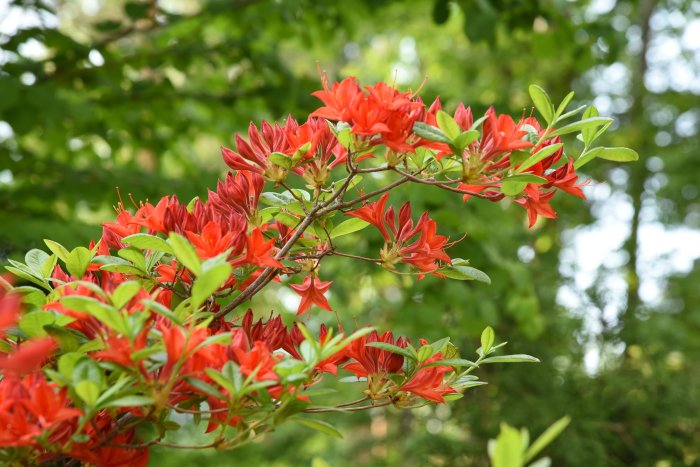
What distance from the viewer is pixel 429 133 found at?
2.99 feet

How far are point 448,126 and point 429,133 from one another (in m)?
0.03

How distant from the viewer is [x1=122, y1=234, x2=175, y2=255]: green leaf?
0.94 metres

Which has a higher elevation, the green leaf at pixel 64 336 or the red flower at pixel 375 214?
the red flower at pixel 375 214

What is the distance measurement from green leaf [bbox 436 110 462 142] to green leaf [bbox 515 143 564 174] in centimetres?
10

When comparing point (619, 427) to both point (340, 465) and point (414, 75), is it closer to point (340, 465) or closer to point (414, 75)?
point (340, 465)

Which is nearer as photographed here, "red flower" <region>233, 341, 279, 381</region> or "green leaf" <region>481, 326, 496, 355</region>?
"red flower" <region>233, 341, 279, 381</region>

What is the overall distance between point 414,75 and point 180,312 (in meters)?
6.75

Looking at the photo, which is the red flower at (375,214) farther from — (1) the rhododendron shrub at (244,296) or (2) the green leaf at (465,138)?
(2) the green leaf at (465,138)


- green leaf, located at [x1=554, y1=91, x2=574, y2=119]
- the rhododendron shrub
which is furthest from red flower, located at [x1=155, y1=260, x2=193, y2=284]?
green leaf, located at [x1=554, y1=91, x2=574, y2=119]

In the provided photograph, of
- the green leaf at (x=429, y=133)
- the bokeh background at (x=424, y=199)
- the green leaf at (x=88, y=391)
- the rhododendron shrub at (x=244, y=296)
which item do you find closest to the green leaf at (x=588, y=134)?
the rhododendron shrub at (x=244, y=296)

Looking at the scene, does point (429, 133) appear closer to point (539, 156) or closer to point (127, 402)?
point (539, 156)

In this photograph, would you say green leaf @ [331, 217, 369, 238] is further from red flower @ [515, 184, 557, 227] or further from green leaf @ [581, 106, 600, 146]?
green leaf @ [581, 106, 600, 146]

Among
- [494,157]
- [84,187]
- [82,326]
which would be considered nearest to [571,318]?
[84,187]

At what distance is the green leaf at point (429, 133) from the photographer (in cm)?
91
